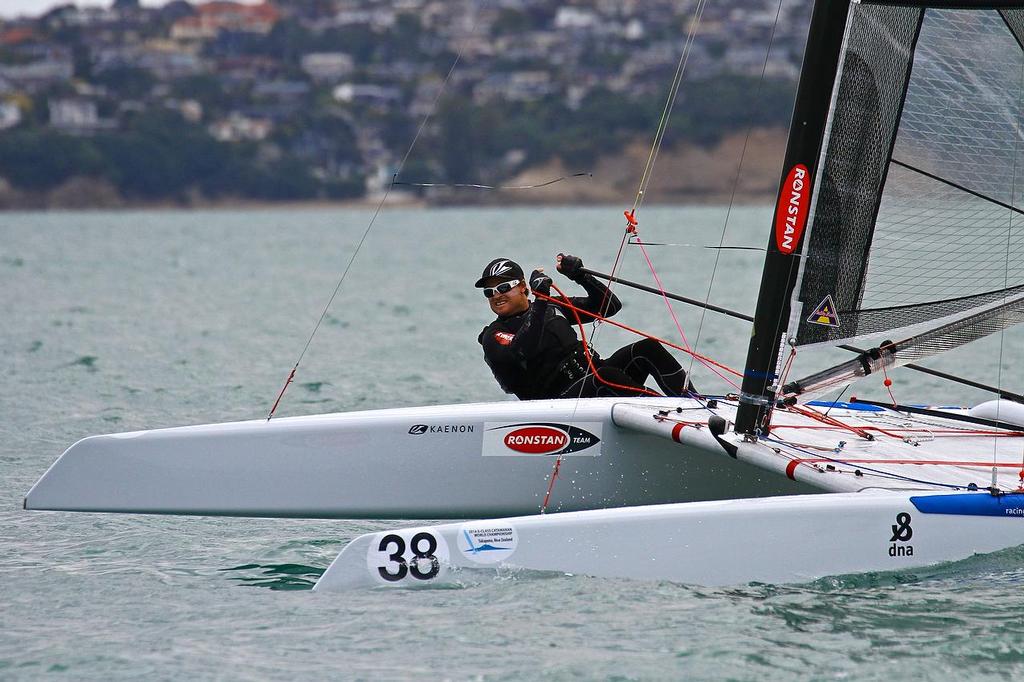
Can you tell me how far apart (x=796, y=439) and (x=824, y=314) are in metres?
0.51

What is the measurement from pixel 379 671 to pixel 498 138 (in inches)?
2231

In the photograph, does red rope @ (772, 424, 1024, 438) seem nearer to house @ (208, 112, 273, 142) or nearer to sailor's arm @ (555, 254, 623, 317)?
sailor's arm @ (555, 254, 623, 317)

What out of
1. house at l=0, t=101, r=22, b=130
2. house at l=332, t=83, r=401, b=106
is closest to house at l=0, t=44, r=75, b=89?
house at l=0, t=101, r=22, b=130

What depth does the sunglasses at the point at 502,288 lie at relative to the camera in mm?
5023

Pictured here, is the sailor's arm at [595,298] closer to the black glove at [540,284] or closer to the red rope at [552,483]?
the black glove at [540,284]

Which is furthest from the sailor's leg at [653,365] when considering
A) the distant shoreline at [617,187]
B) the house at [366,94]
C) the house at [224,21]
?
the house at [224,21]

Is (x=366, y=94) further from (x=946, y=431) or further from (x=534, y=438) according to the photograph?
(x=534, y=438)

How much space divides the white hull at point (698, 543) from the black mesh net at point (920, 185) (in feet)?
2.15

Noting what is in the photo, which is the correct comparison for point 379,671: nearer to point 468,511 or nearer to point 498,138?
point 468,511

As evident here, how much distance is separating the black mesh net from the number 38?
52.2 inches

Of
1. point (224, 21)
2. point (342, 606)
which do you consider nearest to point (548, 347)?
point (342, 606)

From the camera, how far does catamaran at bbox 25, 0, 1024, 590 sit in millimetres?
3973

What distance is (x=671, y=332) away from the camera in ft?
40.8

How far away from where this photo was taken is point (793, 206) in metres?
4.27
